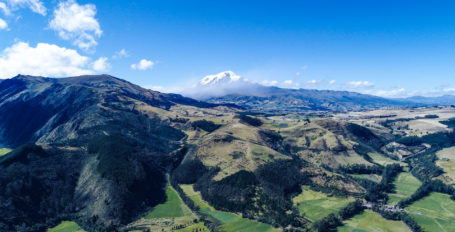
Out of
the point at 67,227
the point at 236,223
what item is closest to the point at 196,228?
the point at 236,223

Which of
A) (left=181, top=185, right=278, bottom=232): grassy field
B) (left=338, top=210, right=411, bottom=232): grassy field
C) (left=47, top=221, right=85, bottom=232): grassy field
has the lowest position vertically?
(left=47, top=221, right=85, bottom=232): grassy field

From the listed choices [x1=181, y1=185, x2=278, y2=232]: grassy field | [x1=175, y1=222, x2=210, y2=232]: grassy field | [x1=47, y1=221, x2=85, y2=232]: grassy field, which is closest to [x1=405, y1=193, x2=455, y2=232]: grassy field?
[x1=181, y1=185, x2=278, y2=232]: grassy field

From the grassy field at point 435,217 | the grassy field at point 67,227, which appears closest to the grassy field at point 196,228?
the grassy field at point 67,227

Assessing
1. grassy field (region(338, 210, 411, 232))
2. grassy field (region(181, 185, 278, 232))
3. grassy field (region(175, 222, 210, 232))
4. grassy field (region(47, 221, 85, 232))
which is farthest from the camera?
grassy field (region(47, 221, 85, 232))

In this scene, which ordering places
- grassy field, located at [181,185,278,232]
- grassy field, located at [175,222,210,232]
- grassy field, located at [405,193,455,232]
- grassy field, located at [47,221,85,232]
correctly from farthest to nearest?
grassy field, located at [47,221,85,232]
grassy field, located at [181,185,278,232]
grassy field, located at [405,193,455,232]
grassy field, located at [175,222,210,232]

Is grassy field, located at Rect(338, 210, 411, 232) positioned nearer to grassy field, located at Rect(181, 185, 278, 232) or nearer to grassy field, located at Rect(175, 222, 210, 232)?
grassy field, located at Rect(181, 185, 278, 232)

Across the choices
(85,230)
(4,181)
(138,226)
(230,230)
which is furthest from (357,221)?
(4,181)
